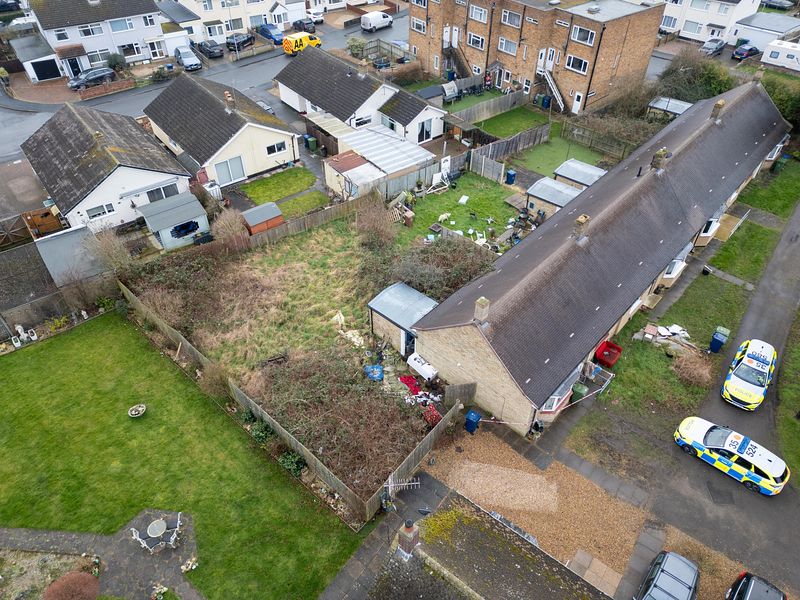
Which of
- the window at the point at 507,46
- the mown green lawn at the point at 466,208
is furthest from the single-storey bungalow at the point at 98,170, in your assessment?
the window at the point at 507,46

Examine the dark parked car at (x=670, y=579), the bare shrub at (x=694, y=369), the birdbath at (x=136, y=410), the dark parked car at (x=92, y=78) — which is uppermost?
the dark parked car at (x=92, y=78)

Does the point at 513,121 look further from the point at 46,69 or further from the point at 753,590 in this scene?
the point at 46,69

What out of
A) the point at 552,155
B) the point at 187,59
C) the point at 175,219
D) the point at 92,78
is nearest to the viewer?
the point at 175,219

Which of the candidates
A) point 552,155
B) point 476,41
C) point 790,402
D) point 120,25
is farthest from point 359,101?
point 790,402

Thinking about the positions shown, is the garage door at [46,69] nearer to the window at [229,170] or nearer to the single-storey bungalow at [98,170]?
the single-storey bungalow at [98,170]

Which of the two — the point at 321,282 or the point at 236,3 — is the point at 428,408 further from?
the point at 236,3

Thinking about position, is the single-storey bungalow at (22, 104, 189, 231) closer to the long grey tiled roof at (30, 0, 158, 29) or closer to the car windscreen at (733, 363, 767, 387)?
the long grey tiled roof at (30, 0, 158, 29)

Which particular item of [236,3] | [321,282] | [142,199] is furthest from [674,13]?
[142,199]
